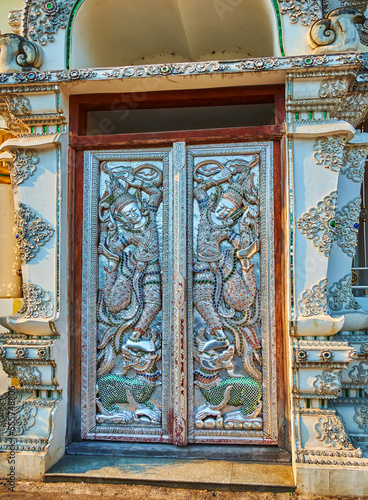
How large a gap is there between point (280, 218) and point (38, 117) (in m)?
2.12

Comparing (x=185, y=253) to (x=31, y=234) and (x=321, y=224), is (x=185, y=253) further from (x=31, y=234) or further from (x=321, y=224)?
(x=31, y=234)

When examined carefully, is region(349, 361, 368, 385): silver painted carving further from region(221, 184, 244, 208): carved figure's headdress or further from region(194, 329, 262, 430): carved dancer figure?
region(221, 184, 244, 208): carved figure's headdress

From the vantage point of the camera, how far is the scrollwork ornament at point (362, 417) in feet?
11.6

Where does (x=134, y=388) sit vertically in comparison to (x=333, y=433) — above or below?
above

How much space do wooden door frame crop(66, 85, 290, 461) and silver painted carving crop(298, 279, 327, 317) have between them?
0.22 meters

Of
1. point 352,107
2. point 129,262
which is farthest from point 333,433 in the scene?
point 352,107

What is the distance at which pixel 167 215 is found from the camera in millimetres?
3746

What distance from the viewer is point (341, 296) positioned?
3.68 metres

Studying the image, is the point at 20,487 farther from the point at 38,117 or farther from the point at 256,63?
the point at 256,63

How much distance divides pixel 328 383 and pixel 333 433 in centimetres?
35

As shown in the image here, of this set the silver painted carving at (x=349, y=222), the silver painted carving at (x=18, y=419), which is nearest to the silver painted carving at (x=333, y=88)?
the silver painted carving at (x=349, y=222)

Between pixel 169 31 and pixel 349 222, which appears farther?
pixel 169 31

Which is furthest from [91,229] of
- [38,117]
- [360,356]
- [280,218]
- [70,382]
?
[360,356]

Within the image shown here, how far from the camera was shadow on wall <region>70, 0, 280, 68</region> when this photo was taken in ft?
12.5
